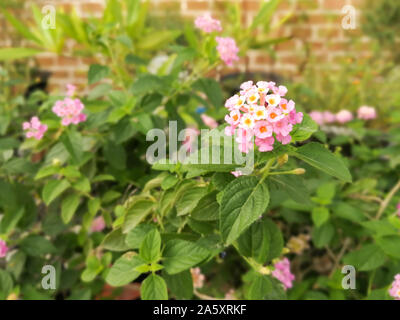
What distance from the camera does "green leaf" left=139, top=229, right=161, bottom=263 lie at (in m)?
0.70

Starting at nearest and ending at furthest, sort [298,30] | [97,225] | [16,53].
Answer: [97,225] → [16,53] → [298,30]

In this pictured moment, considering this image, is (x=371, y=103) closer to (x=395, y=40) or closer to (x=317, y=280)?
(x=395, y=40)

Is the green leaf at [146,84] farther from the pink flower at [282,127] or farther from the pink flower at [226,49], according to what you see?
the pink flower at [282,127]

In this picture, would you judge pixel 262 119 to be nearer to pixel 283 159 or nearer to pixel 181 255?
pixel 283 159

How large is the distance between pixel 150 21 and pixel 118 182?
1522mm

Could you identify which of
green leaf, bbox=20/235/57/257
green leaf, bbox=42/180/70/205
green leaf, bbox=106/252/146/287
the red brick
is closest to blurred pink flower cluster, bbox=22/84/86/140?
green leaf, bbox=42/180/70/205

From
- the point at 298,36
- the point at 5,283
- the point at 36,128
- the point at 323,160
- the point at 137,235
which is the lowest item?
the point at 5,283

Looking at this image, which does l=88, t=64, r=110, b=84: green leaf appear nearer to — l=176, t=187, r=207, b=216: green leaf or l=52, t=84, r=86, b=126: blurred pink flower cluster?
l=52, t=84, r=86, b=126: blurred pink flower cluster

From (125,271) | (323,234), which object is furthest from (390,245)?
(125,271)

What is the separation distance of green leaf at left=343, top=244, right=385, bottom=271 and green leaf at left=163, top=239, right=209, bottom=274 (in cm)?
37

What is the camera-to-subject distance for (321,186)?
102 cm

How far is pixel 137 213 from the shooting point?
78cm

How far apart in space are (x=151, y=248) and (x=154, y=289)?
0.06 m
